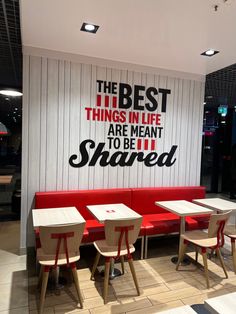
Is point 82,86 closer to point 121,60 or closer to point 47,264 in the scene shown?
point 121,60

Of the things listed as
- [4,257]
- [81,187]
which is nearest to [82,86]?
[81,187]

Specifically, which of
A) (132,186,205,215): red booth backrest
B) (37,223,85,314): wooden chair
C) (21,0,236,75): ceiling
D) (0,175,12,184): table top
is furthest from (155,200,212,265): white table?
(0,175,12,184): table top

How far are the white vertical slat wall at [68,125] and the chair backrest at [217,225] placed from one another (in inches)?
60.9

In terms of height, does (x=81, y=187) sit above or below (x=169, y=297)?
above

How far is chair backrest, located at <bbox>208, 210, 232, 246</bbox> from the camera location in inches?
117

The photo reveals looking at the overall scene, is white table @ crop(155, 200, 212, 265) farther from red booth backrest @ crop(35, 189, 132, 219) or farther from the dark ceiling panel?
the dark ceiling panel

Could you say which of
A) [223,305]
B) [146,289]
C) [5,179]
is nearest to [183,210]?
[146,289]

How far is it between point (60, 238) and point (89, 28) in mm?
2351

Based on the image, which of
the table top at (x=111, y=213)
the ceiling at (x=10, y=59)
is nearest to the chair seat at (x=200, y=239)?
the table top at (x=111, y=213)

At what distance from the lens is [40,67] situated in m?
3.56

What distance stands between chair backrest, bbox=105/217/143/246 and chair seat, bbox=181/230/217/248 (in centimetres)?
91

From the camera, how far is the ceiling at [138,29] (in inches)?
94.1

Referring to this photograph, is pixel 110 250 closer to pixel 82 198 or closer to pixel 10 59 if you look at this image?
pixel 82 198

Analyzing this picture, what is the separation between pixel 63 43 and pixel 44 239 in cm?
253
